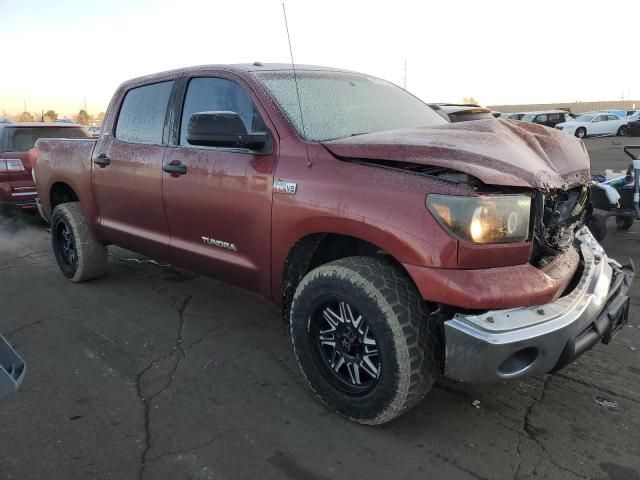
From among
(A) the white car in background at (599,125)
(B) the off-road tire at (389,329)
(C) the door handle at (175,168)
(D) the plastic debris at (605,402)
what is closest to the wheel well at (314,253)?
A: (B) the off-road tire at (389,329)

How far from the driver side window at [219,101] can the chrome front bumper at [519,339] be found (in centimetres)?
170

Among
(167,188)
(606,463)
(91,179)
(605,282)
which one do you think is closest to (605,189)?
(605,282)

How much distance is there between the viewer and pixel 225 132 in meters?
3.02

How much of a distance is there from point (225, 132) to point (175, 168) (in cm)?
83

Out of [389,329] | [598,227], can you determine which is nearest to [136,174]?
[389,329]

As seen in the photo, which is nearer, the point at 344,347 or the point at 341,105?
the point at 344,347

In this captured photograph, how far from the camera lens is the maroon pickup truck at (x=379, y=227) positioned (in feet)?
7.64

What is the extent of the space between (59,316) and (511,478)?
3.65 metres

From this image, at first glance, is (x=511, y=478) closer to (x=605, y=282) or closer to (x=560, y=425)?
(x=560, y=425)

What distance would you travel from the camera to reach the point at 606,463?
8.02 feet

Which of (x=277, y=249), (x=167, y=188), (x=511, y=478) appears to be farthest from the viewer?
(x=167, y=188)

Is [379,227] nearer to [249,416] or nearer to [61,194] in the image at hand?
[249,416]

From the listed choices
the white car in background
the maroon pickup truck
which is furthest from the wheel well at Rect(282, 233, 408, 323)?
the white car in background

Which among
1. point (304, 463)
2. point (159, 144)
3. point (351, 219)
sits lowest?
point (304, 463)
